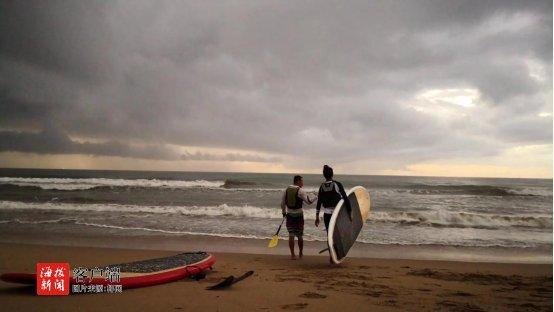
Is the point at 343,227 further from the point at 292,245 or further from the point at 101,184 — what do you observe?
the point at 101,184

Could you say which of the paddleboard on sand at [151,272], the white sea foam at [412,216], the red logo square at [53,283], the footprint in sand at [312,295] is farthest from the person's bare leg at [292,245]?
the white sea foam at [412,216]

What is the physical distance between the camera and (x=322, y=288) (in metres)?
4.93

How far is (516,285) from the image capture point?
18.0 ft

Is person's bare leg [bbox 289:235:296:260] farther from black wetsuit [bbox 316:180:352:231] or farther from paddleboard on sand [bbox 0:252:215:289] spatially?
paddleboard on sand [bbox 0:252:215:289]

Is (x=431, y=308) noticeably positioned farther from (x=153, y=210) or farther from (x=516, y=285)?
(x=153, y=210)

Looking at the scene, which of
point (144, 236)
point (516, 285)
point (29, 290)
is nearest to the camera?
point (29, 290)

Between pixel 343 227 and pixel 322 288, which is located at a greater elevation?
pixel 343 227

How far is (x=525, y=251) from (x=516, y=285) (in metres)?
4.35

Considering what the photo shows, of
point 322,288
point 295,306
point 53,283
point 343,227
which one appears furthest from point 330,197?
point 53,283

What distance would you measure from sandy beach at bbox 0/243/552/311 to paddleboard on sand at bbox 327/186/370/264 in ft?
1.00

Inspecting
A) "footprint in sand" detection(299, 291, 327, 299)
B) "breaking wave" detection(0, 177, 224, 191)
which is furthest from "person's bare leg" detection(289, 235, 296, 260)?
"breaking wave" detection(0, 177, 224, 191)

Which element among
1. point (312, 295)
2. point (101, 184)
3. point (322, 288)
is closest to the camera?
point (312, 295)

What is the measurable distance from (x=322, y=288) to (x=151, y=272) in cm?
234

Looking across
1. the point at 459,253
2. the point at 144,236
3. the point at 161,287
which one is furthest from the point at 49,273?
the point at 459,253
